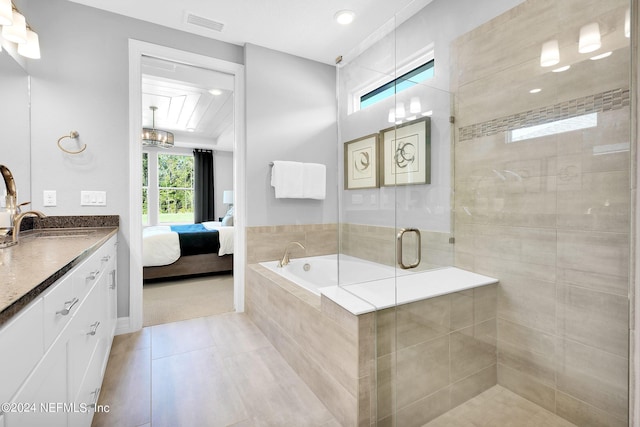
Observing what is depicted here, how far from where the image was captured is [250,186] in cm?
292

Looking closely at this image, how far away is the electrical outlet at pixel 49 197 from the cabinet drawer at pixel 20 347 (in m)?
2.01

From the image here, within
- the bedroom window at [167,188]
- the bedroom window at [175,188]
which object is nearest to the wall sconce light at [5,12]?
the bedroom window at [167,188]

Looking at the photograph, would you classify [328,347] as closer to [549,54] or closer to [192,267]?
[549,54]

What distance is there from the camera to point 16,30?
1696 millimetres

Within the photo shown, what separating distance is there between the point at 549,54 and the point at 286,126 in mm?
2174

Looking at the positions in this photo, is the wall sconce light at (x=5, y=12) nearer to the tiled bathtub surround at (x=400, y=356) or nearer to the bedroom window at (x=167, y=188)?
the tiled bathtub surround at (x=400, y=356)

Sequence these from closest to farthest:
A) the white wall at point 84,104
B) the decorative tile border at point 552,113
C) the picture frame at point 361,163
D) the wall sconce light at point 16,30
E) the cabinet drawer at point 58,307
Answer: the cabinet drawer at point 58,307 → the decorative tile border at point 552,113 → the wall sconce light at point 16,30 → the picture frame at point 361,163 → the white wall at point 84,104

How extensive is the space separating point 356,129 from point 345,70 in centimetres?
48

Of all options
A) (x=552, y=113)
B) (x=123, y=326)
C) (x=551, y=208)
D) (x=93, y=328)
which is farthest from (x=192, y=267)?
(x=552, y=113)

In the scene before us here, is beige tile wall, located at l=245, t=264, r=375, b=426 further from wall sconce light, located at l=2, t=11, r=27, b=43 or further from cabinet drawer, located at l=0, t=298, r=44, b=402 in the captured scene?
wall sconce light, located at l=2, t=11, r=27, b=43

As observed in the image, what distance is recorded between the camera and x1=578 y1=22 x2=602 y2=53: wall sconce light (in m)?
1.25

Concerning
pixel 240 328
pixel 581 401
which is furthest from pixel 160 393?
pixel 581 401

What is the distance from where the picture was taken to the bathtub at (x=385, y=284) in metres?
1.50

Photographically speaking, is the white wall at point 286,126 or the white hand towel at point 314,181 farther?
the white hand towel at point 314,181
